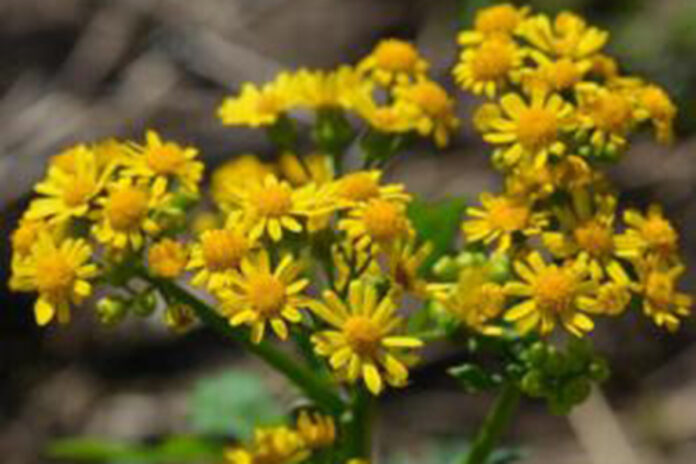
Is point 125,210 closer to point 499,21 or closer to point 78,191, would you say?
point 78,191

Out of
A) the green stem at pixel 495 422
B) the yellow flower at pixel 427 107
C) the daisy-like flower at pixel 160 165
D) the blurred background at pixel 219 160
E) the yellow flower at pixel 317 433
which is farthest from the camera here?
the blurred background at pixel 219 160

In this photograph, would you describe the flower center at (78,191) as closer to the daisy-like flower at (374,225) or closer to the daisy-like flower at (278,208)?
the daisy-like flower at (278,208)

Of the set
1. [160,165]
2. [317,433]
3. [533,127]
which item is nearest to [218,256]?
[160,165]

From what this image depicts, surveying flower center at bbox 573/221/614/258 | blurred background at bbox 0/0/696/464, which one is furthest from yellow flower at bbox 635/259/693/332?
blurred background at bbox 0/0/696/464

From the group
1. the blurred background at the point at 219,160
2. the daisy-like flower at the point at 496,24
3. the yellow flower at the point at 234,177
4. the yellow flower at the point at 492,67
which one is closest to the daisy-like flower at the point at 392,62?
the daisy-like flower at the point at 496,24

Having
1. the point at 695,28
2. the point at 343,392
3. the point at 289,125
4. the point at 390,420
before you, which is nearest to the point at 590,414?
the point at 390,420

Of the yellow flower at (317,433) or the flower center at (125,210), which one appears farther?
the yellow flower at (317,433)
